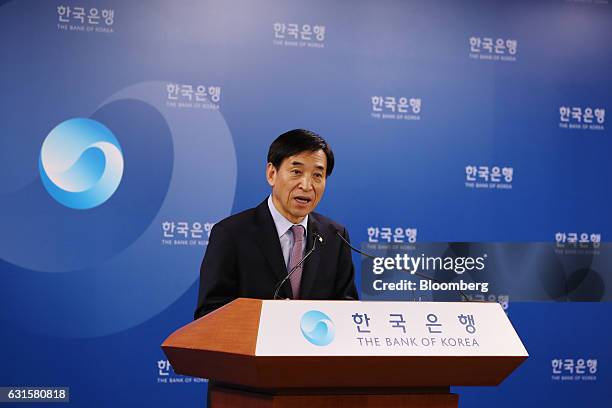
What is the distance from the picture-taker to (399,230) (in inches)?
172

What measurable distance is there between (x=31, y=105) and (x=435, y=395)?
2856 mm

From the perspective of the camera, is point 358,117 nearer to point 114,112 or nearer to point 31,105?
point 114,112

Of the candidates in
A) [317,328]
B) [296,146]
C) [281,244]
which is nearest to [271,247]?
[281,244]

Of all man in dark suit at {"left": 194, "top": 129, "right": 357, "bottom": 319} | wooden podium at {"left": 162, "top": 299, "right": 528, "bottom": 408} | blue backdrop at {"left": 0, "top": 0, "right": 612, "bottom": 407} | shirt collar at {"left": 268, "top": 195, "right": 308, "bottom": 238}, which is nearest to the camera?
wooden podium at {"left": 162, "top": 299, "right": 528, "bottom": 408}

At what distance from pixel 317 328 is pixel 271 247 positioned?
2.78 feet

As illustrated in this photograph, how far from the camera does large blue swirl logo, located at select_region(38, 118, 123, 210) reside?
13.0 ft

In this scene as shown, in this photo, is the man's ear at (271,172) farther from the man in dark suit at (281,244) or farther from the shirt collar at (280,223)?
the shirt collar at (280,223)

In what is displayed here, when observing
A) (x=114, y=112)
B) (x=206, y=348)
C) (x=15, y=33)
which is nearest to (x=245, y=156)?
(x=114, y=112)

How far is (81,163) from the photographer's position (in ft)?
13.1

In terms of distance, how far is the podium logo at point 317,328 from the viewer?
5.76 ft

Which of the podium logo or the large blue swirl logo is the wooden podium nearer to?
the podium logo

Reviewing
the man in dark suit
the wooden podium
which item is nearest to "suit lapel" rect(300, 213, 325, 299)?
the man in dark suit

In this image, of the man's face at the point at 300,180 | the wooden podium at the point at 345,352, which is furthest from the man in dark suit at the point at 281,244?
the wooden podium at the point at 345,352

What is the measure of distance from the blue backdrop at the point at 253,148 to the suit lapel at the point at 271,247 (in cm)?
153
